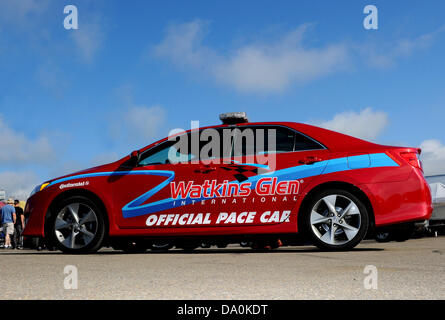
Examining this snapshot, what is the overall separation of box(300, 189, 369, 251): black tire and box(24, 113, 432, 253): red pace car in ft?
0.04

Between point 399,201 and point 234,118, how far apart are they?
2299 millimetres

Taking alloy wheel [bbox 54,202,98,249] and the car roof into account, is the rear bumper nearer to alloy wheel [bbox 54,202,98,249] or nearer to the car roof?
the car roof

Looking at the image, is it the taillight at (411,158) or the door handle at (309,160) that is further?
the door handle at (309,160)

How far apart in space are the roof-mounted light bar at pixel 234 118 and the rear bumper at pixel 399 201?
1804 mm

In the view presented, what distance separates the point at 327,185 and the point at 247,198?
0.96 metres

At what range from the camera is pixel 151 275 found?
173 inches

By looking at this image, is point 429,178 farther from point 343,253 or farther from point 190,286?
point 190,286

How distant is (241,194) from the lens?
6.64 m

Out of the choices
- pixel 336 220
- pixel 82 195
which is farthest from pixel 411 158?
pixel 82 195

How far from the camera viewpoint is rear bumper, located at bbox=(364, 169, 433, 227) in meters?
6.32

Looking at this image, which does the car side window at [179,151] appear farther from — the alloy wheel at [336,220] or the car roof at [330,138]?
the alloy wheel at [336,220]

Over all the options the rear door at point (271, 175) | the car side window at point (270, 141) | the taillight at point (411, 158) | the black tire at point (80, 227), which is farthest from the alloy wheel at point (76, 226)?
the taillight at point (411, 158)

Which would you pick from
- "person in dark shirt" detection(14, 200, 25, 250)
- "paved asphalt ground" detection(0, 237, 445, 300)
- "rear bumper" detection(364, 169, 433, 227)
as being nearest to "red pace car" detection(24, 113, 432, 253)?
"rear bumper" detection(364, 169, 433, 227)

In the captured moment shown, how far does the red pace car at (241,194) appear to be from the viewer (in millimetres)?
6367
